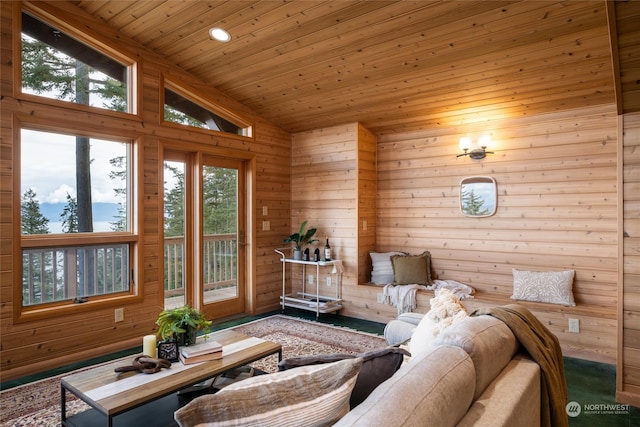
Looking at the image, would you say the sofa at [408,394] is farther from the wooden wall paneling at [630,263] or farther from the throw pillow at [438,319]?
the wooden wall paneling at [630,263]

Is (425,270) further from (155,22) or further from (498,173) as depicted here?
(155,22)

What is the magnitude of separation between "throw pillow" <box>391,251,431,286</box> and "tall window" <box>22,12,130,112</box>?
3.51 meters

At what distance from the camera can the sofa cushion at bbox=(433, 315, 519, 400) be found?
1.49m

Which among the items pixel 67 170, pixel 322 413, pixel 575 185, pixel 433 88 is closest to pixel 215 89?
pixel 67 170

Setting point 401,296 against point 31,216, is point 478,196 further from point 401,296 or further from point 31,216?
point 31,216

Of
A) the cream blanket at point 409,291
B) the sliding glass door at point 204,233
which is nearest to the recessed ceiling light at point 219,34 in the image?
the sliding glass door at point 204,233

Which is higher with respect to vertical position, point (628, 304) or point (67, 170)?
point (67, 170)

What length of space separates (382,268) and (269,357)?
2.07m

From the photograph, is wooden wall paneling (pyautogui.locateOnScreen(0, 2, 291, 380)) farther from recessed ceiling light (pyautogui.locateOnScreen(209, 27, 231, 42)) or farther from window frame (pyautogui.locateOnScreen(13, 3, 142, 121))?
recessed ceiling light (pyautogui.locateOnScreen(209, 27, 231, 42))

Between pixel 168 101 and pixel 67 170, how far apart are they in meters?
1.33

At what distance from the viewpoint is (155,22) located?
374 cm

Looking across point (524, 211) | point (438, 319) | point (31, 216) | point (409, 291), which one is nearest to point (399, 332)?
point (438, 319)

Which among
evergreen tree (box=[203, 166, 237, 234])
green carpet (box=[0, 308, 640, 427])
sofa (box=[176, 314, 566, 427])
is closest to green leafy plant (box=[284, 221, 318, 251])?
evergreen tree (box=[203, 166, 237, 234])

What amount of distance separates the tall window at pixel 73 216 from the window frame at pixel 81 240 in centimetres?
1
